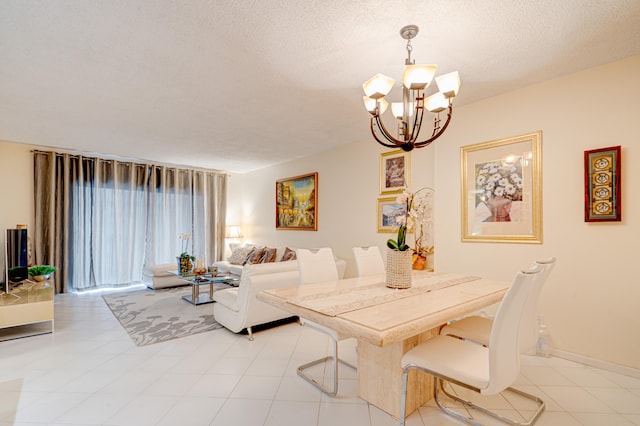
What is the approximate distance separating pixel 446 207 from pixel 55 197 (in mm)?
5999

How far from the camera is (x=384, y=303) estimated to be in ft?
5.68

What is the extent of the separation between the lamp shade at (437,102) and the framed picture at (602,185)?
4.66 feet

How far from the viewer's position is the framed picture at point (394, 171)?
12.7ft

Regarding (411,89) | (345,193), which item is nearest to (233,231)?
(345,193)

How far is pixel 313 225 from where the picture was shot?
5.19 metres

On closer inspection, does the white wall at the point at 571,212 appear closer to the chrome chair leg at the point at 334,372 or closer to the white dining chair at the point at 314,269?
the white dining chair at the point at 314,269

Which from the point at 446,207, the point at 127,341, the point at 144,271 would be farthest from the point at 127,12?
the point at 144,271

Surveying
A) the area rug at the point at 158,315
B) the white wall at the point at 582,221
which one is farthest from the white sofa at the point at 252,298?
the white wall at the point at 582,221

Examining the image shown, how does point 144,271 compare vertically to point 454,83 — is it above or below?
below

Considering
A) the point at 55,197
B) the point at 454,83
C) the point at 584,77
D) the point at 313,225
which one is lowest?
the point at 313,225

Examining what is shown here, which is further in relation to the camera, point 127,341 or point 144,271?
point 144,271

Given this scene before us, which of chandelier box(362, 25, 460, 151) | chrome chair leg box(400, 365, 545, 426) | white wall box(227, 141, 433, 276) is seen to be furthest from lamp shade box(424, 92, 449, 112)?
chrome chair leg box(400, 365, 545, 426)

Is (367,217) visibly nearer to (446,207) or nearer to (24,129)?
(446,207)

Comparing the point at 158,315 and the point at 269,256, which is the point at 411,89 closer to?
the point at 158,315
